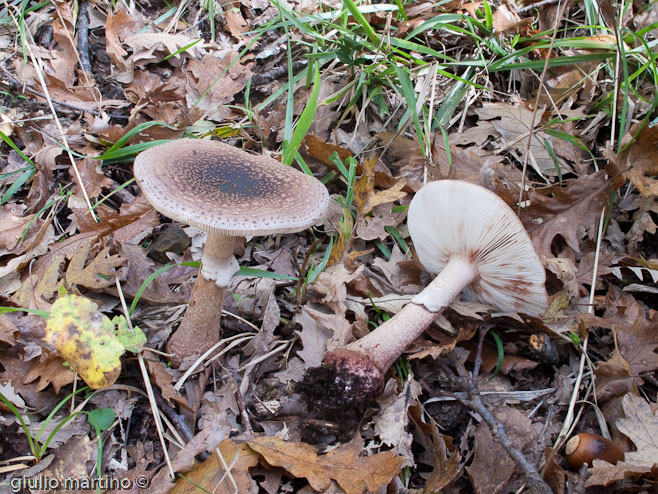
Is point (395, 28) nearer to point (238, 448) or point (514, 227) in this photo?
point (514, 227)

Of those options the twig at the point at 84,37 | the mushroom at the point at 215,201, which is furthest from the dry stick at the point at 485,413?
the twig at the point at 84,37

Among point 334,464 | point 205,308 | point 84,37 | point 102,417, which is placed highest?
point 84,37

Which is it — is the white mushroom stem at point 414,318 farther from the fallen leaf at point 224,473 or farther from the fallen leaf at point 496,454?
the fallen leaf at point 224,473

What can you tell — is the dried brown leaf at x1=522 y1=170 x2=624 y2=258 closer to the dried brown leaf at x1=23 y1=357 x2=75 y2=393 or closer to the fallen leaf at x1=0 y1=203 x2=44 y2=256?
the dried brown leaf at x1=23 y1=357 x2=75 y2=393

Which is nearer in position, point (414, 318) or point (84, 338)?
point (84, 338)

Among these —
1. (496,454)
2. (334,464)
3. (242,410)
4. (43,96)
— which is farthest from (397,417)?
(43,96)

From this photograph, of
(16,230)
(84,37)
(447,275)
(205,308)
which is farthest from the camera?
(84,37)

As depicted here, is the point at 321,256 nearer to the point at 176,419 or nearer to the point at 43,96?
the point at 176,419

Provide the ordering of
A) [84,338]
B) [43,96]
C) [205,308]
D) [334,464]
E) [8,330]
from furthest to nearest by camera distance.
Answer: [43,96] < [205,308] < [8,330] < [334,464] < [84,338]

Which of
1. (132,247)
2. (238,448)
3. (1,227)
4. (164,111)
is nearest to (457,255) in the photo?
(238,448)
